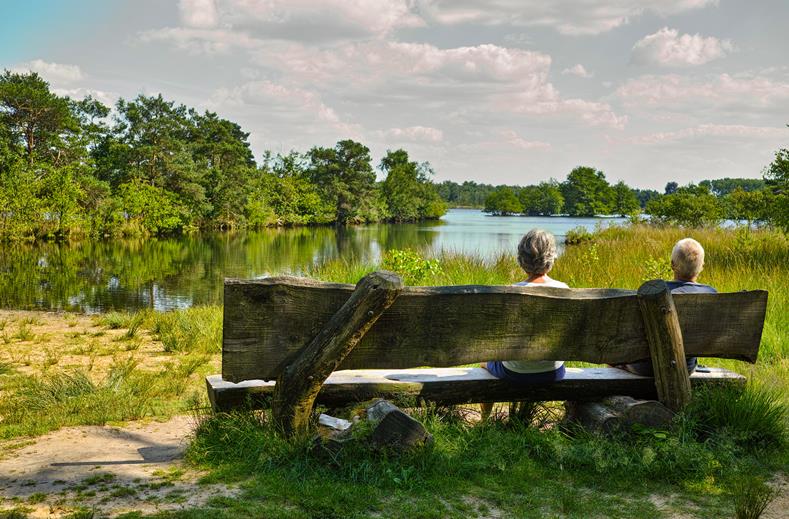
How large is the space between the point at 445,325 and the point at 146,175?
4444 centimetres

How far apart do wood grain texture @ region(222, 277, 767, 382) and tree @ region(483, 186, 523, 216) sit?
118m

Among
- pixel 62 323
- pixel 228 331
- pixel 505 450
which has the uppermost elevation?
pixel 228 331

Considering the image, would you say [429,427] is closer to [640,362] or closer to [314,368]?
[314,368]

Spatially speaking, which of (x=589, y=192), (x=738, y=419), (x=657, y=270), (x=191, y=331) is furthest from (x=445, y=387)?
(x=589, y=192)

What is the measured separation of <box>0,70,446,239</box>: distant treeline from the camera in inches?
1324

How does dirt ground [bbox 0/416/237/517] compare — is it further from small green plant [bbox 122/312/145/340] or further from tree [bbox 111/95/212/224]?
tree [bbox 111/95/212/224]

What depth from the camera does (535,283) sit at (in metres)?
3.80

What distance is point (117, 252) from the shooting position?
30.1 meters

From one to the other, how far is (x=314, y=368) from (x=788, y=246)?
44.9 feet

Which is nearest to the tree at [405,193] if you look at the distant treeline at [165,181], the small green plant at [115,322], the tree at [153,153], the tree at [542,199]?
the distant treeline at [165,181]

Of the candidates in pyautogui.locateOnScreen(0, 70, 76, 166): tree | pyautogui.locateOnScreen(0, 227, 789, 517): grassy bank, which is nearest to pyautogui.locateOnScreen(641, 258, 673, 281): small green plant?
pyautogui.locateOnScreen(0, 227, 789, 517): grassy bank

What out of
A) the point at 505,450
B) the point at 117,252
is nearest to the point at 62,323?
the point at 505,450

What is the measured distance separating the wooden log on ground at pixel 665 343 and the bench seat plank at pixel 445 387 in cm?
19

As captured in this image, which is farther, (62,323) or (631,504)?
(62,323)
